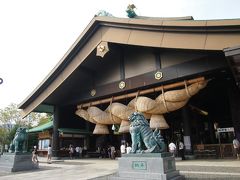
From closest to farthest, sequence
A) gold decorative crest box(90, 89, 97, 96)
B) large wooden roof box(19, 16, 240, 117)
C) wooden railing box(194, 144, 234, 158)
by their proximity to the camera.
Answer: large wooden roof box(19, 16, 240, 117), wooden railing box(194, 144, 234, 158), gold decorative crest box(90, 89, 97, 96)

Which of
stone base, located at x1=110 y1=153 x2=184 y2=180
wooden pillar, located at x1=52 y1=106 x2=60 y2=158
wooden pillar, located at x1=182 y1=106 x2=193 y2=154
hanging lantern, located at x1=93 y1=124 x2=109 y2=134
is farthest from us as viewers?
wooden pillar, located at x1=52 y1=106 x2=60 y2=158

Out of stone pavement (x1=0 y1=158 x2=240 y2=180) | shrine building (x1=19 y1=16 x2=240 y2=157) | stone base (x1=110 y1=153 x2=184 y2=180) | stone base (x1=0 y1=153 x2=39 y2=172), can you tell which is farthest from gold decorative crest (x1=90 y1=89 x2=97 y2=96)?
stone base (x1=110 y1=153 x2=184 y2=180)

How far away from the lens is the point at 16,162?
46.9 ft

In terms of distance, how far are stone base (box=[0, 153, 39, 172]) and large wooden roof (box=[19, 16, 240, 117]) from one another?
552 cm

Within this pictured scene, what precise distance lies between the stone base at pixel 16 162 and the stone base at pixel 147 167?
8653mm

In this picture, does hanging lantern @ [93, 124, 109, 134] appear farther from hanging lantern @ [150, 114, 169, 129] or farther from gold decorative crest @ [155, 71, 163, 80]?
gold decorative crest @ [155, 71, 163, 80]

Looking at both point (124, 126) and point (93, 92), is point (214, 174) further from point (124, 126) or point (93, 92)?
point (93, 92)

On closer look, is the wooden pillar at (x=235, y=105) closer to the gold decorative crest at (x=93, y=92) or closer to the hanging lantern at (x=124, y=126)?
the hanging lantern at (x=124, y=126)

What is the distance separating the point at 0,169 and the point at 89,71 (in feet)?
31.6

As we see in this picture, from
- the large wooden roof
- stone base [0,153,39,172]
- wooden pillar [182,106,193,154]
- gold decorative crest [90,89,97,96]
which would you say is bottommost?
stone base [0,153,39,172]

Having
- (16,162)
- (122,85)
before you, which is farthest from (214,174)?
(16,162)

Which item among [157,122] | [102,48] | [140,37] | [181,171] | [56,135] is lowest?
[181,171]

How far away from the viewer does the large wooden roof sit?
37.1 ft

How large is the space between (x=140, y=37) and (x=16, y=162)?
426 inches
